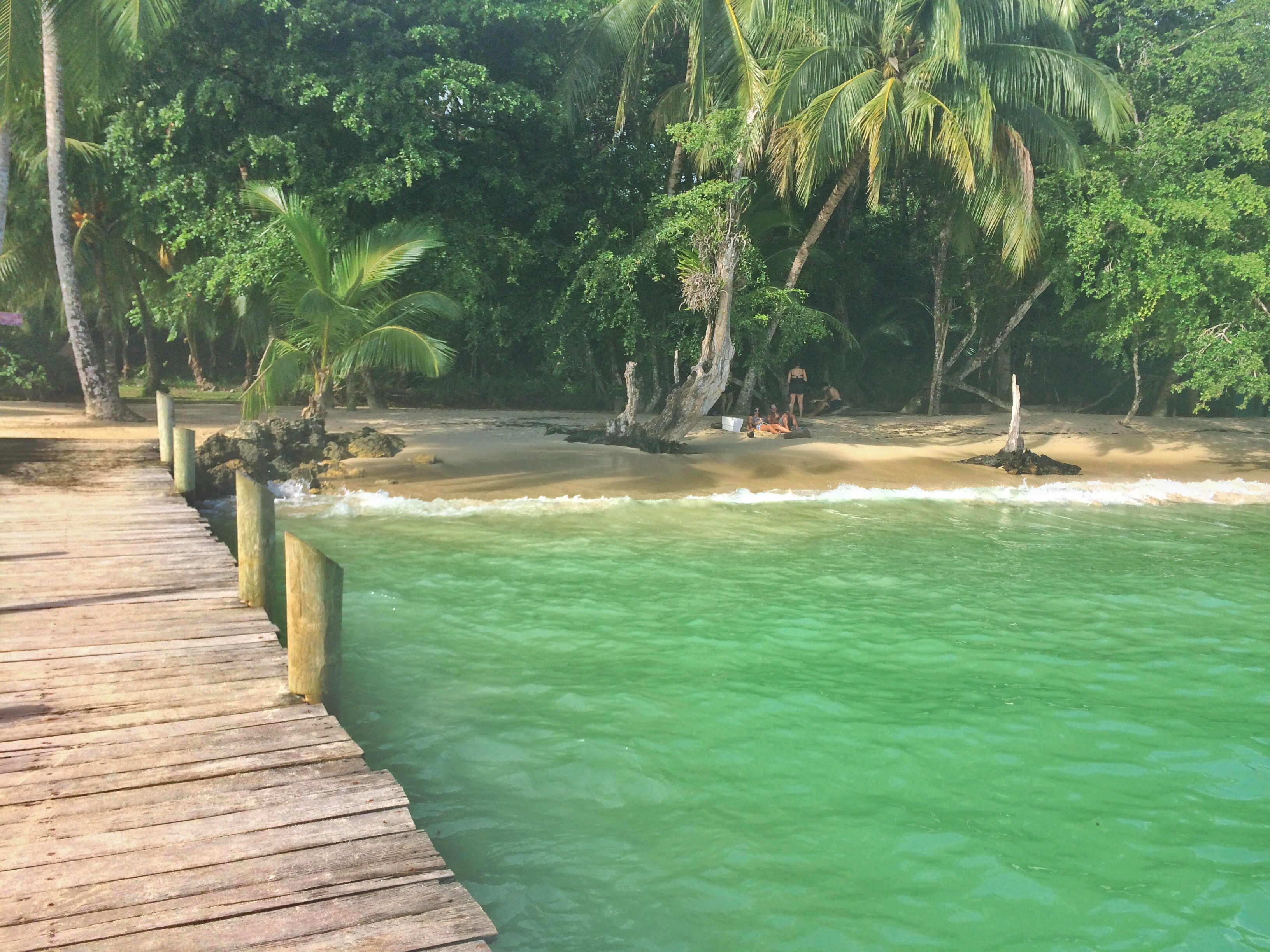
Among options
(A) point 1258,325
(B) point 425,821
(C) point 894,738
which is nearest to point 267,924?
(B) point 425,821

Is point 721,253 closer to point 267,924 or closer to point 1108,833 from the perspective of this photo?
point 1108,833

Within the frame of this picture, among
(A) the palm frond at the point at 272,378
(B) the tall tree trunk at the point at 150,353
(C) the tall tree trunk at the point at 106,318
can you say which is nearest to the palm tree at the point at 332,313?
(A) the palm frond at the point at 272,378

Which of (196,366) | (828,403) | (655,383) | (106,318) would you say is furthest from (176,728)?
(196,366)

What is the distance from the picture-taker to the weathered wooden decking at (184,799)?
288cm

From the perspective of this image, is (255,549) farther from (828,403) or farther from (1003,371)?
(1003,371)

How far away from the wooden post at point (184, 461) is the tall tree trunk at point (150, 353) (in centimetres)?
1276

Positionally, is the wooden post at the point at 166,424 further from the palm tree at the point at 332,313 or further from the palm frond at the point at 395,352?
the palm frond at the point at 395,352

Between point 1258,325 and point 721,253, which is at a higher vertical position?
point 721,253

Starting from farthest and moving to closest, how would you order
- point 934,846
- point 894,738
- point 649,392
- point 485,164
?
point 649,392 → point 485,164 → point 894,738 → point 934,846

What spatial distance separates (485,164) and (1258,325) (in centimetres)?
1304

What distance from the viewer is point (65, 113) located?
16734mm

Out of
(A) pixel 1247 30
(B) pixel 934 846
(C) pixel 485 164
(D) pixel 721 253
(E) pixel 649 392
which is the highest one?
(A) pixel 1247 30

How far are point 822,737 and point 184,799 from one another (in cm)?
338

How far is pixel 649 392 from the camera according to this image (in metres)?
23.3
